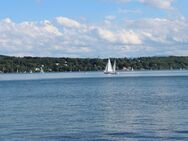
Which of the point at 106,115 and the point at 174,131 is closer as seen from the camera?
the point at 174,131

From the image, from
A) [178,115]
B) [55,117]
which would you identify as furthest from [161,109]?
[55,117]

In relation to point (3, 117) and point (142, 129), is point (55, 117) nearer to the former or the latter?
point (3, 117)

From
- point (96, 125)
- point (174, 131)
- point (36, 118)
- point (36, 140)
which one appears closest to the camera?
point (36, 140)

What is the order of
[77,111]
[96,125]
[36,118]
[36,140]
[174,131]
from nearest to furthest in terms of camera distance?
[36,140] → [174,131] → [96,125] → [36,118] → [77,111]

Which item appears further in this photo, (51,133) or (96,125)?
(96,125)

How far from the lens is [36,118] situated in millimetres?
50562

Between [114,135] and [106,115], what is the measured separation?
Answer: 14.3m

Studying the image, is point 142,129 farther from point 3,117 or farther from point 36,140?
point 3,117

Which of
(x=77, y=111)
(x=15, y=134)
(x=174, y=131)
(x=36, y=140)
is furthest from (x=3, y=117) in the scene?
(x=174, y=131)

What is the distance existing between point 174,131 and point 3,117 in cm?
1932

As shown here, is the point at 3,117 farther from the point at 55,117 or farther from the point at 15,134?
the point at 15,134

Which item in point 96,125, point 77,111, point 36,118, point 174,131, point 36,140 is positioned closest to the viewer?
point 36,140

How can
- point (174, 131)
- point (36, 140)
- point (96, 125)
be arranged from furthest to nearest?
point (96, 125) < point (174, 131) < point (36, 140)

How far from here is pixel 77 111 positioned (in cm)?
5762
